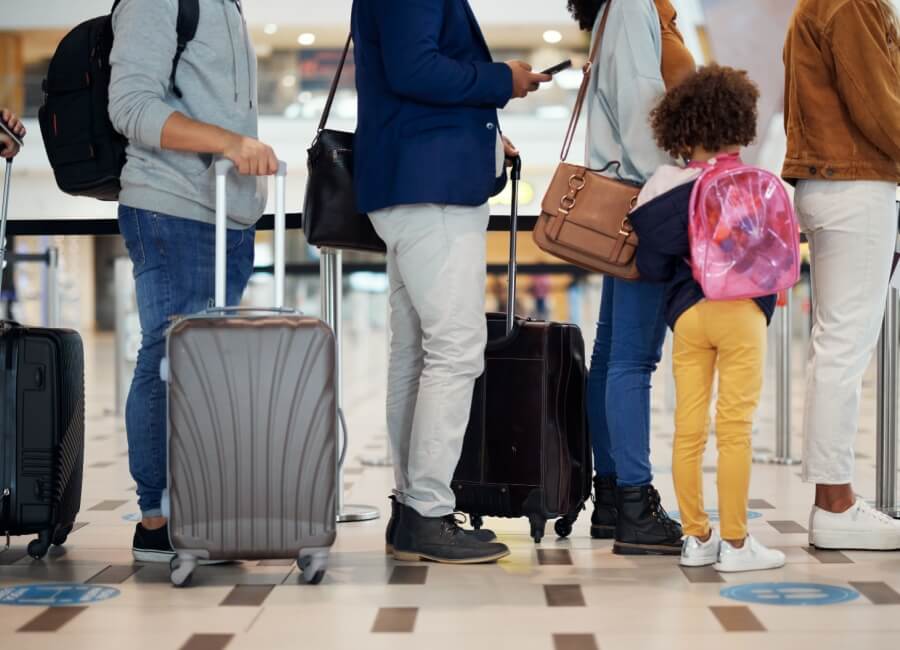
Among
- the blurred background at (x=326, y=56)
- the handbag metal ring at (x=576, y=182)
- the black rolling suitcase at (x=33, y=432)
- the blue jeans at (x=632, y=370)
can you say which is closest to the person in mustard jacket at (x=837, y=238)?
the blue jeans at (x=632, y=370)

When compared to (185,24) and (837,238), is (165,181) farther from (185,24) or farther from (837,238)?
(837,238)

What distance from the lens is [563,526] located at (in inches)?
110

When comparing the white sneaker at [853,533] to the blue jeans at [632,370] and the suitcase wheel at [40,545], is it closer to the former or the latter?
the blue jeans at [632,370]

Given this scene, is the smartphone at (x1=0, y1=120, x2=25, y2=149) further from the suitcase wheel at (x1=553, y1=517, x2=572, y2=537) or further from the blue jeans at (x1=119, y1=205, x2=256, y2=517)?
the suitcase wheel at (x1=553, y1=517, x2=572, y2=537)

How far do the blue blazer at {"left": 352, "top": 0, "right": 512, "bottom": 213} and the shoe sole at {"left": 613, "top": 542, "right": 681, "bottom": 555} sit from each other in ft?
2.75

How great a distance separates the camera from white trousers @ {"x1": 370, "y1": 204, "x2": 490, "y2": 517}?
245cm

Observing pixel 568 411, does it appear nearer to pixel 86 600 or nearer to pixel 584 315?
pixel 86 600

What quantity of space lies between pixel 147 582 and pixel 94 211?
1486 millimetres

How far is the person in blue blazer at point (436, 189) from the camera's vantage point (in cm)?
241

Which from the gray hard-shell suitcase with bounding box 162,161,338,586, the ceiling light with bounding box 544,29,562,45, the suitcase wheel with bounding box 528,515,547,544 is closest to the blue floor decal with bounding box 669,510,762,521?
the suitcase wheel with bounding box 528,515,547,544

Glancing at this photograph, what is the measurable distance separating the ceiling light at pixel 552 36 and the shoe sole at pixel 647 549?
7.87 ft

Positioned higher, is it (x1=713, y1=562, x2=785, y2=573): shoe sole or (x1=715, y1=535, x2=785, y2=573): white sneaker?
(x1=715, y1=535, x2=785, y2=573): white sneaker

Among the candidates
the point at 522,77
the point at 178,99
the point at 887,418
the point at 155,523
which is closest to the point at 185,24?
the point at 178,99

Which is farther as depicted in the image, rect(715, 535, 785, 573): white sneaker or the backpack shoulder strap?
the backpack shoulder strap
